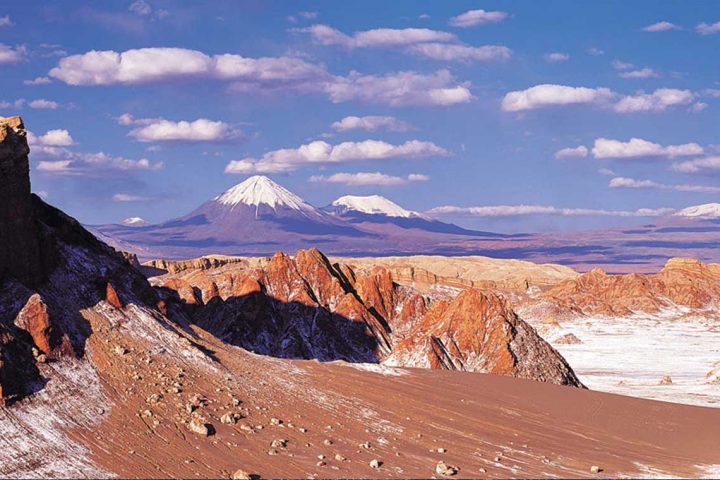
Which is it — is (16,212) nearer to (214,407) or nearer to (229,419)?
(214,407)

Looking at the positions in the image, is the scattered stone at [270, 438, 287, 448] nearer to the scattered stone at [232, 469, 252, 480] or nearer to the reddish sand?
the reddish sand

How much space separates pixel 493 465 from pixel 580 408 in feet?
41.2

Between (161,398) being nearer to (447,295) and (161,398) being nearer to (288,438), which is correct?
(288,438)

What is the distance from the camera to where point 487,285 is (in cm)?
13375

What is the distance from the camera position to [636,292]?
132250mm

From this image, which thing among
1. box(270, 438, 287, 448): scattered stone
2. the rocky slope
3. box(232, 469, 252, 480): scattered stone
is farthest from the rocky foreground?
the rocky slope

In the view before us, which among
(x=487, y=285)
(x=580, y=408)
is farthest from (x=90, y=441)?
(x=487, y=285)

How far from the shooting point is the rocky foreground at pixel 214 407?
19.6 metres

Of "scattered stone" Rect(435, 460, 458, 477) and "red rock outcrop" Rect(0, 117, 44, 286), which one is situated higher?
"red rock outcrop" Rect(0, 117, 44, 286)

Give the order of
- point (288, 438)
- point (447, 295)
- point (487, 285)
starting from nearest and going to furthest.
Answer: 1. point (288, 438)
2. point (447, 295)
3. point (487, 285)

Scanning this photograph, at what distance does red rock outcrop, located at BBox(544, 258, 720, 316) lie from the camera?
126188 millimetres

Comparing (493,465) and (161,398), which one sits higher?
(161,398)

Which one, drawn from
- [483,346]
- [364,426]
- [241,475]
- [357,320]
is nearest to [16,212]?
[241,475]

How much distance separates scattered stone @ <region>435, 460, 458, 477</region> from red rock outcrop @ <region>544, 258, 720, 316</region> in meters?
105
